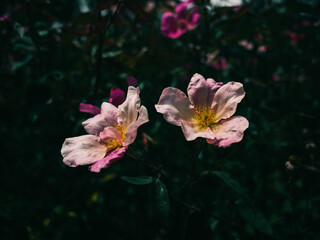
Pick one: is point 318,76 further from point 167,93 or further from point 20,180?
point 20,180

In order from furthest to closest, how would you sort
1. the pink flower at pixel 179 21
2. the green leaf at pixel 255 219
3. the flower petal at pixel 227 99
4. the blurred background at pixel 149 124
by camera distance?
1. the pink flower at pixel 179 21
2. the blurred background at pixel 149 124
3. the green leaf at pixel 255 219
4. the flower petal at pixel 227 99

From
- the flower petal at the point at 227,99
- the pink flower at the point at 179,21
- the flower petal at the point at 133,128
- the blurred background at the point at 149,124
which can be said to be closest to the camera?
the flower petal at the point at 133,128

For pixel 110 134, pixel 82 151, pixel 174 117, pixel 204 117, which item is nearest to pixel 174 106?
pixel 174 117

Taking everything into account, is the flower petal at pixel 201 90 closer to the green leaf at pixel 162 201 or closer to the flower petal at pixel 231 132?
the flower petal at pixel 231 132

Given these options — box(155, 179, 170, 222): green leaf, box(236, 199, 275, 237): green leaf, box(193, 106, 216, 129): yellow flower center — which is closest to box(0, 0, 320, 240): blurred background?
box(236, 199, 275, 237): green leaf

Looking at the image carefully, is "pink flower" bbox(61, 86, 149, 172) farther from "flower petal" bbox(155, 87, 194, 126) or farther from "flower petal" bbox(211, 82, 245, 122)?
"flower petal" bbox(211, 82, 245, 122)

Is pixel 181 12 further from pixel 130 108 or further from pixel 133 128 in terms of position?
pixel 133 128

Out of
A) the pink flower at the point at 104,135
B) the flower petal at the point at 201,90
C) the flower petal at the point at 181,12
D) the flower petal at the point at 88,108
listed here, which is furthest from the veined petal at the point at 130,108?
the flower petal at the point at 181,12
